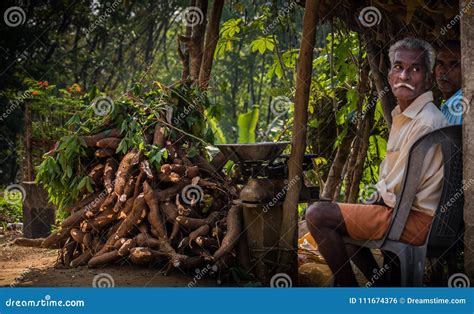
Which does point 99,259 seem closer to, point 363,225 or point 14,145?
point 363,225

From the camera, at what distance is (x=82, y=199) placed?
5859 millimetres

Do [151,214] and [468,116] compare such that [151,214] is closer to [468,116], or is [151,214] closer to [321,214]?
[321,214]

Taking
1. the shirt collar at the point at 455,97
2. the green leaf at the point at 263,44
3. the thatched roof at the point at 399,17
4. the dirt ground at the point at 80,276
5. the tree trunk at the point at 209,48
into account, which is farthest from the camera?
the green leaf at the point at 263,44

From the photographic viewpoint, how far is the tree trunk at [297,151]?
4.88m

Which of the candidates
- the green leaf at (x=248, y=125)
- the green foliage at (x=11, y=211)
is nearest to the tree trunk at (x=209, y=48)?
the green leaf at (x=248, y=125)

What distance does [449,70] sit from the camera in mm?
4453

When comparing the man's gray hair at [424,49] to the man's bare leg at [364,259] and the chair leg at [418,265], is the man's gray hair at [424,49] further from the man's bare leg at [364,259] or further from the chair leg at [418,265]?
the man's bare leg at [364,259]

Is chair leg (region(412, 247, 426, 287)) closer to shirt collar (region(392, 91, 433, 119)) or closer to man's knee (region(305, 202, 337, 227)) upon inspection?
man's knee (region(305, 202, 337, 227))

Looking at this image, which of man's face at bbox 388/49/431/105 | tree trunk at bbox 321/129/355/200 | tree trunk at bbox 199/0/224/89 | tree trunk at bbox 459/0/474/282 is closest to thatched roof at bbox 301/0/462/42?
tree trunk at bbox 459/0/474/282

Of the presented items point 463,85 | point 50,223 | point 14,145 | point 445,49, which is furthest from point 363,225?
point 14,145

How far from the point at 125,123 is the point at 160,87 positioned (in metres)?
0.57

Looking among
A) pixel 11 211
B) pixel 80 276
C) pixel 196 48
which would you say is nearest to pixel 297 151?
pixel 80 276

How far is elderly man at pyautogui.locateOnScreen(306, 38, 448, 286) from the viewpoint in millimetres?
3947

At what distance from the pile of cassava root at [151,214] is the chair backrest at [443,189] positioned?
1521 mm
